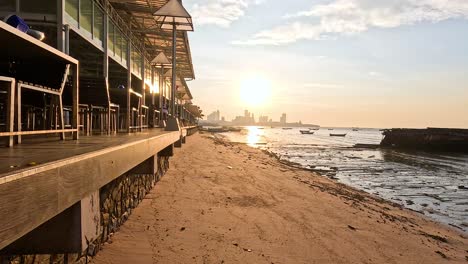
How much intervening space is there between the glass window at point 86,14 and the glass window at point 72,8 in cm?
27

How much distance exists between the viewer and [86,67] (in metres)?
11.8

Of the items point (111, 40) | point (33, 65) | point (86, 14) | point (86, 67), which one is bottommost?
point (33, 65)

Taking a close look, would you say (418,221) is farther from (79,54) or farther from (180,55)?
(180,55)

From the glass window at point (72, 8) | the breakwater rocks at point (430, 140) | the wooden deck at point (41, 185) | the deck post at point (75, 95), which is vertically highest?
the glass window at point (72, 8)

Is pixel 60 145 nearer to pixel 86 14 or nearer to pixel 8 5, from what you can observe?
pixel 8 5

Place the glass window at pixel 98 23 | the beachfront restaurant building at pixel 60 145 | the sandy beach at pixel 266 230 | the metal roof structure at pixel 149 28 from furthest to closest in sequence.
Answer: the metal roof structure at pixel 149 28 → the glass window at pixel 98 23 → the sandy beach at pixel 266 230 → the beachfront restaurant building at pixel 60 145

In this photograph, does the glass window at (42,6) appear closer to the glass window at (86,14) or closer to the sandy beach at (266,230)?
the glass window at (86,14)

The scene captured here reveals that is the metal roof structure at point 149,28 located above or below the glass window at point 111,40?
above

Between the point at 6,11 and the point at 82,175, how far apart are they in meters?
7.51

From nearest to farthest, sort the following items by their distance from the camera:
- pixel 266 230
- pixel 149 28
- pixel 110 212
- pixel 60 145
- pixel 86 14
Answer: pixel 60 145 → pixel 110 212 → pixel 266 230 → pixel 86 14 → pixel 149 28

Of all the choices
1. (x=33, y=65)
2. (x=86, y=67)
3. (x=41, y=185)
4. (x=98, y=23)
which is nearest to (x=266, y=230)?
(x=33, y=65)

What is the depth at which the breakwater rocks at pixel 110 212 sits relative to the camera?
2.71m

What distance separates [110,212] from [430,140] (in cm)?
4520

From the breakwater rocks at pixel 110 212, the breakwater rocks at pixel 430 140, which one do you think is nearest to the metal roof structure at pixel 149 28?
the breakwater rocks at pixel 110 212
